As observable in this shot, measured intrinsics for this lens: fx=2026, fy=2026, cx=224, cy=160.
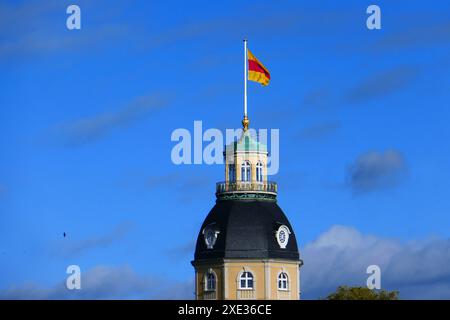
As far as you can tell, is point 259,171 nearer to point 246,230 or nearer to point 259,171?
point 259,171

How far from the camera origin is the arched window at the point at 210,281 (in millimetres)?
164000

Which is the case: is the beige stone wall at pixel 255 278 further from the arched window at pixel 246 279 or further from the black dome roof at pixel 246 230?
the black dome roof at pixel 246 230

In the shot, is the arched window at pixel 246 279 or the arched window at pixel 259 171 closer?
the arched window at pixel 246 279

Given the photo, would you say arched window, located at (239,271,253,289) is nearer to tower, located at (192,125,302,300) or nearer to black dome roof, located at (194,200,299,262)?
tower, located at (192,125,302,300)

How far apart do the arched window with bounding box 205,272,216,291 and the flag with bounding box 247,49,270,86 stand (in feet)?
52.6

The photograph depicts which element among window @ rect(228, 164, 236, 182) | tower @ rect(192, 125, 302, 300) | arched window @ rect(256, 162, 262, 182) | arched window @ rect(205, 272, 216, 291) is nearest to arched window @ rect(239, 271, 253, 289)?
tower @ rect(192, 125, 302, 300)

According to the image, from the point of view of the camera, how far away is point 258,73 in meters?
163

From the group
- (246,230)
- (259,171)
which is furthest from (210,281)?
(259,171)

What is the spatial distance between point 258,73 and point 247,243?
44.9 feet

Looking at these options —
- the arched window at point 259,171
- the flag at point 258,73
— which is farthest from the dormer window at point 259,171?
the flag at point 258,73
